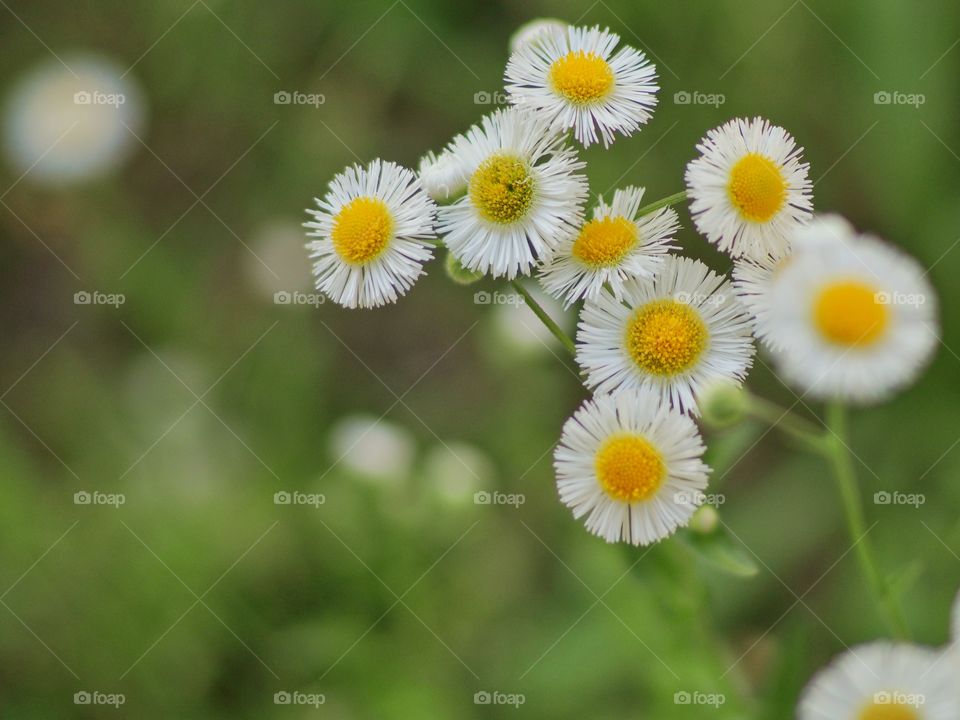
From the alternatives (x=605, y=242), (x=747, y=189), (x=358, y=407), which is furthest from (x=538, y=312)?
(x=358, y=407)

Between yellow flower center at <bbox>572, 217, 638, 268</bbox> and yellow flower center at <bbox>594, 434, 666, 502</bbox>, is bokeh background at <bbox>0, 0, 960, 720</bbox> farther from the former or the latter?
yellow flower center at <bbox>572, 217, 638, 268</bbox>

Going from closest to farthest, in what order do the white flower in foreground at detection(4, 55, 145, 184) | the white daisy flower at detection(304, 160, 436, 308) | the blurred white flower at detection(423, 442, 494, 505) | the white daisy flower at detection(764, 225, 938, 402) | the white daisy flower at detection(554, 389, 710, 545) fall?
the white daisy flower at detection(764, 225, 938, 402)
the white daisy flower at detection(554, 389, 710, 545)
the white daisy flower at detection(304, 160, 436, 308)
the blurred white flower at detection(423, 442, 494, 505)
the white flower in foreground at detection(4, 55, 145, 184)

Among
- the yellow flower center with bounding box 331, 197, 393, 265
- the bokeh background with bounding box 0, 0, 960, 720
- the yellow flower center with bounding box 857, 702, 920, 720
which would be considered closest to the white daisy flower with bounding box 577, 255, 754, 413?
the yellow flower center with bounding box 331, 197, 393, 265

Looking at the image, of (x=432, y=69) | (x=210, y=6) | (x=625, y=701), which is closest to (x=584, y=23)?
(x=432, y=69)

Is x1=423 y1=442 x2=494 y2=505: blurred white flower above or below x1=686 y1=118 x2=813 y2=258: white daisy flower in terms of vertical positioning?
above

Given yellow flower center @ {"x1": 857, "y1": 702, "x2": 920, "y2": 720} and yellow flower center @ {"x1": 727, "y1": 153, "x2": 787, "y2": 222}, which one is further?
yellow flower center @ {"x1": 727, "y1": 153, "x2": 787, "y2": 222}

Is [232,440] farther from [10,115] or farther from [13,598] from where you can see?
[10,115]
